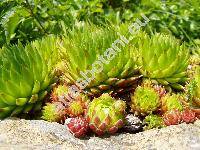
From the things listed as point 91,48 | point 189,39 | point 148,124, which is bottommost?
point 189,39

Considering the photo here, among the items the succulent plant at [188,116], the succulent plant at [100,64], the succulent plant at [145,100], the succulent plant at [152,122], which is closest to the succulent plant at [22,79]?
the succulent plant at [100,64]

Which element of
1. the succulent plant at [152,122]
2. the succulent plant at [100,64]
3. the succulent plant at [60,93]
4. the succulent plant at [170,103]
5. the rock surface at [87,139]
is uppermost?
the succulent plant at [100,64]

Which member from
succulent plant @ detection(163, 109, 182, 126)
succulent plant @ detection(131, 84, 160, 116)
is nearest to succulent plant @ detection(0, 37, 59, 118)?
succulent plant @ detection(131, 84, 160, 116)

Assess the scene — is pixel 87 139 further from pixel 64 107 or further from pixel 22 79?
pixel 22 79

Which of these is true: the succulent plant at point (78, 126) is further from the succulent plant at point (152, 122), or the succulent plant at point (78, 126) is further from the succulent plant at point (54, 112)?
the succulent plant at point (152, 122)

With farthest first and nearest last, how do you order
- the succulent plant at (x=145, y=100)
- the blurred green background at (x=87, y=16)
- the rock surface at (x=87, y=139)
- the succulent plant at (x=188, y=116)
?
1. the blurred green background at (x=87, y=16)
2. the succulent plant at (x=145, y=100)
3. the succulent plant at (x=188, y=116)
4. the rock surface at (x=87, y=139)

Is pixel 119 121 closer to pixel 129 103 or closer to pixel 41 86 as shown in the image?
pixel 129 103

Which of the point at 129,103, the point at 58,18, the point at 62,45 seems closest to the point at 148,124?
the point at 129,103
